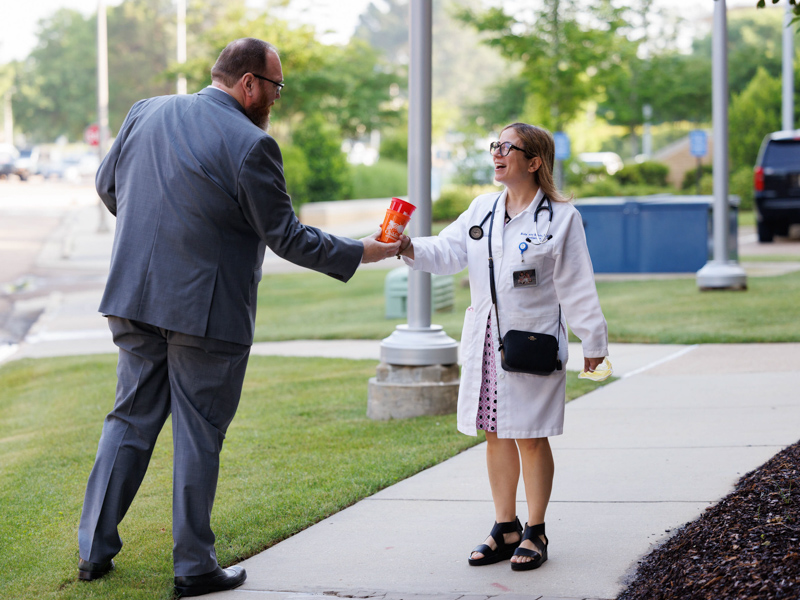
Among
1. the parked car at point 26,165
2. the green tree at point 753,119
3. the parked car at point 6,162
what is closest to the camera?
the green tree at point 753,119

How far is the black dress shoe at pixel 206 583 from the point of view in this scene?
3621mm

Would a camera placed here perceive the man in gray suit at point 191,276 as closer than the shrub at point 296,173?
Yes

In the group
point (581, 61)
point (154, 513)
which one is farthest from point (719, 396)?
point (581, 61)

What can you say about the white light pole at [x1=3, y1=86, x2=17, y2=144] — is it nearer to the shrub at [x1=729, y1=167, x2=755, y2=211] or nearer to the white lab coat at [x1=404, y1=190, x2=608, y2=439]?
the shrub at [x1=729, y1=167, x2=755, y2=211]

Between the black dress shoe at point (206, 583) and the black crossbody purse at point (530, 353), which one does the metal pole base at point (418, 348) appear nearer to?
the black crossbody purse at point (530, 353)

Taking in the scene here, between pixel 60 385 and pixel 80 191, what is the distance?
158ft

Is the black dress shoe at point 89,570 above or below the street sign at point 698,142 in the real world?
below

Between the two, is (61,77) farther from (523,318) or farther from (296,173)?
(523,318)

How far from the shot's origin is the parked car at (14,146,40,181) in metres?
61.6

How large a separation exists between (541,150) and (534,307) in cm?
62

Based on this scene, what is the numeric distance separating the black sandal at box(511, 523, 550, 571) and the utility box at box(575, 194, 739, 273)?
11.6m

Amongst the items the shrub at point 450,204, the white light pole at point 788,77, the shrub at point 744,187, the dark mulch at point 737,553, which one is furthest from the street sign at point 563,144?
the dark mulch at point 737,553

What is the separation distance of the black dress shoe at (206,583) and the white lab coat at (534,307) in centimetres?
106

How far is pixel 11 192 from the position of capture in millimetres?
49906
